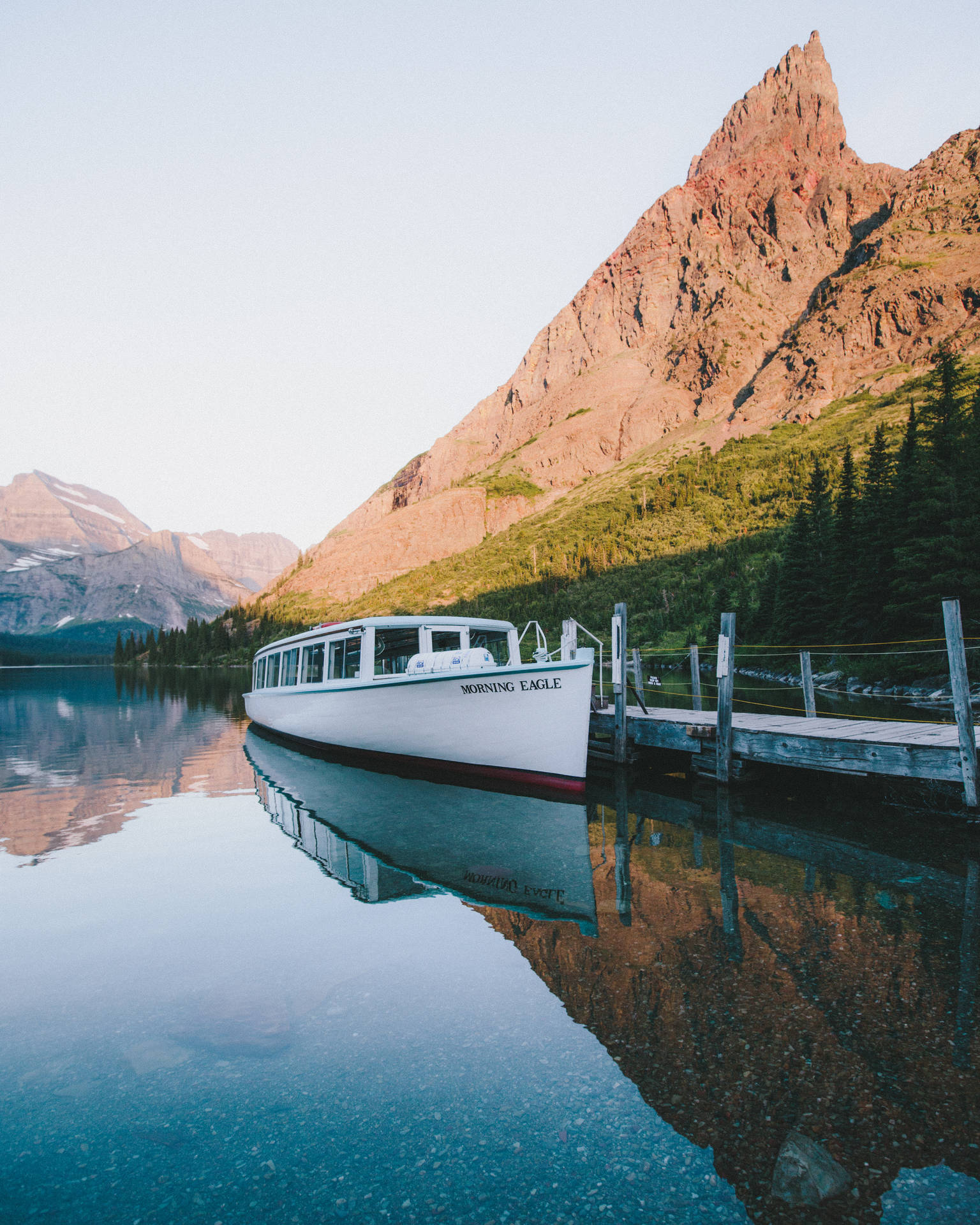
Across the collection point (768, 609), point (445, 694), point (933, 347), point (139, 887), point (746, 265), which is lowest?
point (139, 887)

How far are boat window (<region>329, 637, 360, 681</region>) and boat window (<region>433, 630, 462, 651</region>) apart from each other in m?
2.08

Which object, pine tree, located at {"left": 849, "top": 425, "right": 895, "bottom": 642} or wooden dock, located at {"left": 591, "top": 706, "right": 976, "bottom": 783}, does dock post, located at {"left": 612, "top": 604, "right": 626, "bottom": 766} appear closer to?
wooden dock, located at {"left": 591, "top": 706, "right": 976, "bottom": 783}

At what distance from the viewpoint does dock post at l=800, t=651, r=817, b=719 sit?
1578cm

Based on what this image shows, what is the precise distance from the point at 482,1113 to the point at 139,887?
7.11 meters

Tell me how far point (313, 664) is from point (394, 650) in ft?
13.4

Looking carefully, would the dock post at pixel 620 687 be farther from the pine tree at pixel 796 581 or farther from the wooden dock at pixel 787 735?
the pine tree at pixel 796 581

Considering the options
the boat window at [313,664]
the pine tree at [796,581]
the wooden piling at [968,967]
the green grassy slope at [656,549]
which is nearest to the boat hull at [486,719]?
the boat window at [313,664]

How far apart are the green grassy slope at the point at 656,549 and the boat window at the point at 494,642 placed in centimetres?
3589

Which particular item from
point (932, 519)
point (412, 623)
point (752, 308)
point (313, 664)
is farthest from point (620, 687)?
point (752, 308)

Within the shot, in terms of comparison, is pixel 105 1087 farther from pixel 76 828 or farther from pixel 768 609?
pixel 768 609

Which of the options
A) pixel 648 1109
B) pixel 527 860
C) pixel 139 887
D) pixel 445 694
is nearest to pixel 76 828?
pixel 139 887

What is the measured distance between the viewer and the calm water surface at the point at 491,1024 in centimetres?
380

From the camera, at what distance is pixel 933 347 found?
106 metres

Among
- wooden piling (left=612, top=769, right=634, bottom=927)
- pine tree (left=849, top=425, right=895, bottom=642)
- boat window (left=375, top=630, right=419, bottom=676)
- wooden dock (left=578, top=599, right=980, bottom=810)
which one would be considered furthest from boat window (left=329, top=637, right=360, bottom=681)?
pine tree (left=849, top=425, right=895, bottom=642)
